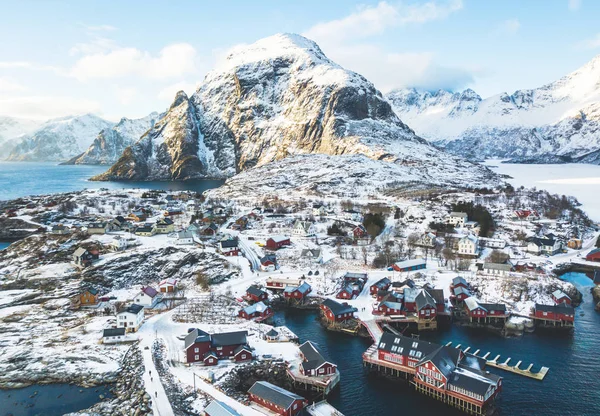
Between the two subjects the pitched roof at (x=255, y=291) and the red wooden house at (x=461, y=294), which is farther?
the pitched roof at (x=255, y=291)

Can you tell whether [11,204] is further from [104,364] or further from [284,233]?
[104,364]

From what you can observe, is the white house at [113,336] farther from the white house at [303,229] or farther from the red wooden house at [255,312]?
the white house at [303,229]

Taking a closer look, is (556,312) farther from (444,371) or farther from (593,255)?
(593,255)

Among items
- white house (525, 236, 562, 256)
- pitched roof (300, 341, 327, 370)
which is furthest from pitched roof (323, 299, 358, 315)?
white house (525, 236, 562, 256)

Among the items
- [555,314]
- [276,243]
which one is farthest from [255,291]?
[555,314]

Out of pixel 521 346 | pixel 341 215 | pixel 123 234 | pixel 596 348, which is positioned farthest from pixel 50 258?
pixel 596 348

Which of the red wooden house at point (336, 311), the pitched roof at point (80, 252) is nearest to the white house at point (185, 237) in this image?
the pitched roof at point (80, 252)
